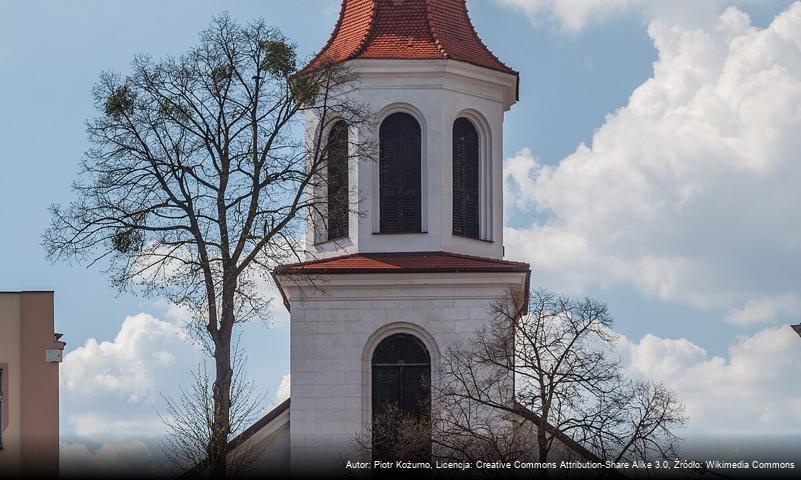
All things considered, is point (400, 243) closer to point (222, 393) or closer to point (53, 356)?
point (222, 393)

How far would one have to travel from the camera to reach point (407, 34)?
52031 mm

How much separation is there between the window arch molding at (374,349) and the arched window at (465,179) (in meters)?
2.65

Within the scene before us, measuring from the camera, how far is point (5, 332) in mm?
42469

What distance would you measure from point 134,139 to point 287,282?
4561mm

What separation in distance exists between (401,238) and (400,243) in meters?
0.12

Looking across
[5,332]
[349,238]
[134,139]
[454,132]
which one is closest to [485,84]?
[454,132]

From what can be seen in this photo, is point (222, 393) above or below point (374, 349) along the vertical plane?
below

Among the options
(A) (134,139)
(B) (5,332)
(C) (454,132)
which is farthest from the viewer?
(C) (454,132)

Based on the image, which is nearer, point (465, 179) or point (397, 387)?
point (397, 387)

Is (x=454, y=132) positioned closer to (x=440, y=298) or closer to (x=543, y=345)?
(x=440, y=298)

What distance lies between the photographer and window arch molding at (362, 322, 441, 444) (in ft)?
162

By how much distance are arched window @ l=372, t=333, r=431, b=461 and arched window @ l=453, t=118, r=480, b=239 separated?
3036mm

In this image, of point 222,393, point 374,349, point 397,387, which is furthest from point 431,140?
point 222,393

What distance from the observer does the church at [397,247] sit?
4928 centimetres
